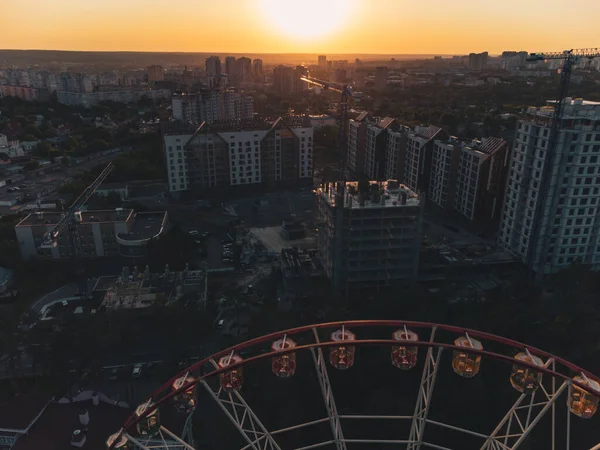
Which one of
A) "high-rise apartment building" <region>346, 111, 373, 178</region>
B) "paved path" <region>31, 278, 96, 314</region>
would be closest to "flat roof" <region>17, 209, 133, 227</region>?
"paved path" <region>31, 278, 96, 314</region>

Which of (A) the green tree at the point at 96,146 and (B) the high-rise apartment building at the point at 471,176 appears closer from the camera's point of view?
A: (B) the high-rise apartment building at the point at 471,176

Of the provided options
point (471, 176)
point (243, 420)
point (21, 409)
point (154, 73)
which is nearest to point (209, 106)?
point (471, 176)

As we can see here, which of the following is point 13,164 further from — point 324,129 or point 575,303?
point 575,303

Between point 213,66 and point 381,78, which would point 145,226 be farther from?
point 213,66

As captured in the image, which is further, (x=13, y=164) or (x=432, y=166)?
(x=13, y=164)

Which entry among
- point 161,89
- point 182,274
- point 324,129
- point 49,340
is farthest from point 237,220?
point 161,89

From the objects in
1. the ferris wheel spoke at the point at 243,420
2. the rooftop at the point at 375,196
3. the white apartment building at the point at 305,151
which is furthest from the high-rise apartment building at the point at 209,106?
the ferris wheel spoke at the point at 243,420

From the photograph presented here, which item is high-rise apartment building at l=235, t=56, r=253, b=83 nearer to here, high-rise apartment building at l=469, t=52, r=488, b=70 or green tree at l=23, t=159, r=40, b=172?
green tree at l=23, t=159, r=40, b=172

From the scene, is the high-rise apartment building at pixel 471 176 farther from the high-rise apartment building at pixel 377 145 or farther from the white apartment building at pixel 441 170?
the high-rise apartment building at pixel 377 145
